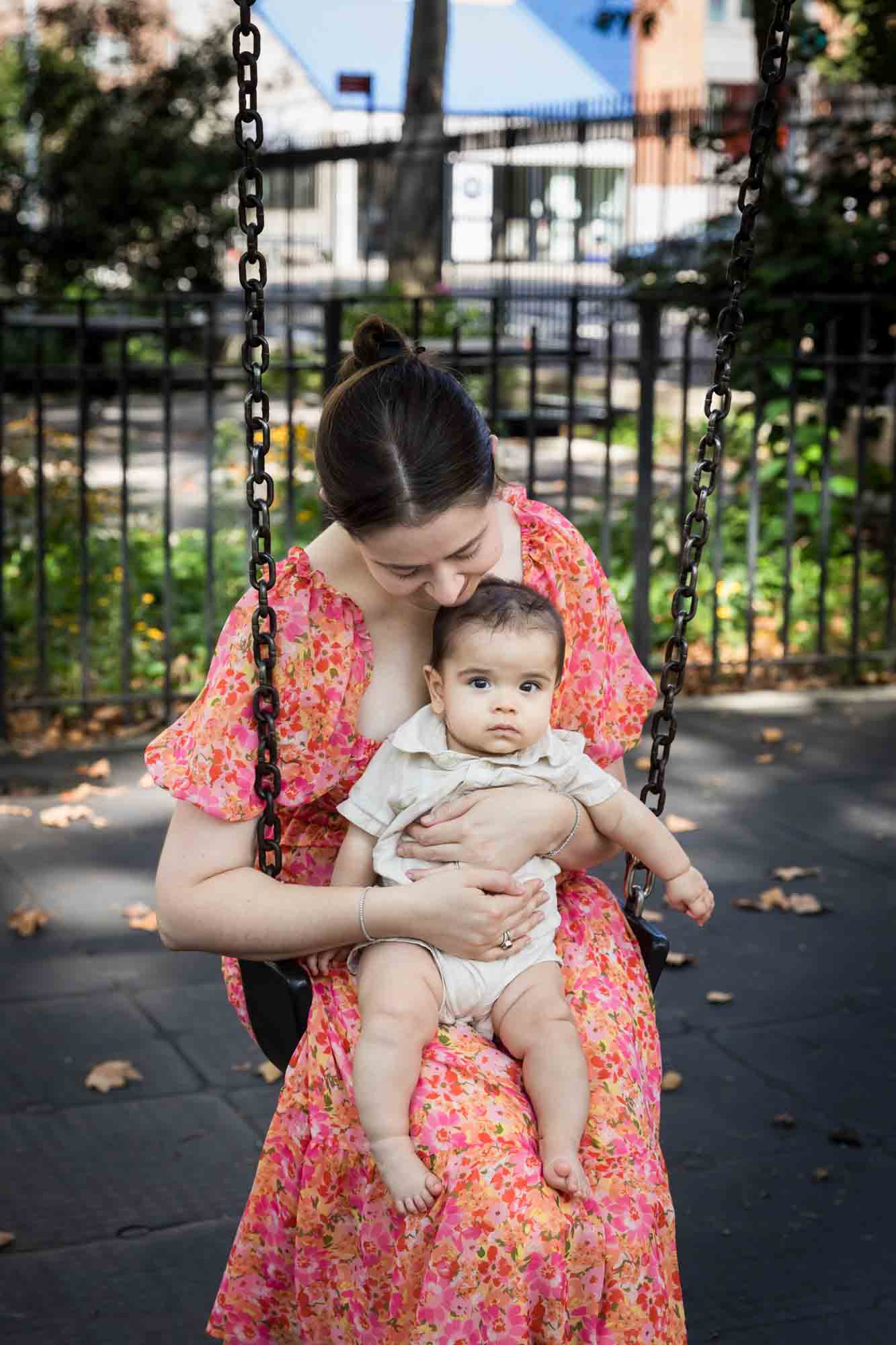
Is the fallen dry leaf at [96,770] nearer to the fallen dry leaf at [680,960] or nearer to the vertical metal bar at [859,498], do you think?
the fallen dry leaf at [680,960]

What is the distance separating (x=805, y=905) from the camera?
466 cm

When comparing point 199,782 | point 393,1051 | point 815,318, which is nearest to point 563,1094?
point 393,1051

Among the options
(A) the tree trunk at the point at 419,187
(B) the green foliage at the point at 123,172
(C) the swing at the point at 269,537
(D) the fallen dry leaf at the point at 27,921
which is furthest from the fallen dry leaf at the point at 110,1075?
(B) the green foliage at the point at 123,172

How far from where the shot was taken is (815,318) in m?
8.07

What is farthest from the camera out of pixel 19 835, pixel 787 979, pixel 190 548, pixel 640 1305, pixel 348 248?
pixel 348 248

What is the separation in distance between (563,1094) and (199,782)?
62cm

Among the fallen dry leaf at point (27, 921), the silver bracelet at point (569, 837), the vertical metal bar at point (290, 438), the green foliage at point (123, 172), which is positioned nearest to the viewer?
the silver bracelet at point (569, 837)

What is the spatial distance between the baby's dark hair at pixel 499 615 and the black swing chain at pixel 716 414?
0.61ft

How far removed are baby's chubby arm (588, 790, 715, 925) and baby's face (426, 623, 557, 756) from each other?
7.4 inches

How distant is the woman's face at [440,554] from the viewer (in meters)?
2.16

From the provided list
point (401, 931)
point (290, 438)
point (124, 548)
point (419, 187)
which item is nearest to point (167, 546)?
point (124, 548)

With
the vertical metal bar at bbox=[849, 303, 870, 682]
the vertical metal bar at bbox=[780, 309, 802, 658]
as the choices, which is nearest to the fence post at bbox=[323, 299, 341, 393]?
the vertical metal bar at bbox=[780, 309, 802, 658]

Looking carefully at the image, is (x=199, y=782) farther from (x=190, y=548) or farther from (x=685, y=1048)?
(x=190, y=548)

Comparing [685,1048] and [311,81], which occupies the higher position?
[311,81]
